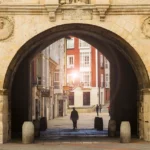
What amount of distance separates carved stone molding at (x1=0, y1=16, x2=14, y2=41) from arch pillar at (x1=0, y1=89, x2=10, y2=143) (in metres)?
1.99

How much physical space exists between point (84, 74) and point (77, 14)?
174ft

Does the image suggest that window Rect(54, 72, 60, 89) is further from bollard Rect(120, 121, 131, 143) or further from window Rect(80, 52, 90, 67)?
bollard Rect(120, 121, 131, 143)

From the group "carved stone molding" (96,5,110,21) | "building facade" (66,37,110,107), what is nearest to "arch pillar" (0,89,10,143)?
"carved stone molding" (96,5,110,21)

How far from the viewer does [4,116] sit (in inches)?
659

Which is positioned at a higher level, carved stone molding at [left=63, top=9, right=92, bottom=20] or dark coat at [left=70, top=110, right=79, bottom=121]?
carved stone molding at [left=63, top=9, right=92, bottom=20]

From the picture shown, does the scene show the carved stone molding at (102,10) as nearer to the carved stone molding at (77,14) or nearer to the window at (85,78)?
the carved stone molding at (77,14)

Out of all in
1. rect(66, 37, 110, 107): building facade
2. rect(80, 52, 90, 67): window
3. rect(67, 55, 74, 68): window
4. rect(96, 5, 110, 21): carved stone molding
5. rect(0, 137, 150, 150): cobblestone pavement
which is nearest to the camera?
rect(0, 137, 150, 150): cobblestone pavement

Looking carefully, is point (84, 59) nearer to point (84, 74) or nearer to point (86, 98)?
point (84, 74)

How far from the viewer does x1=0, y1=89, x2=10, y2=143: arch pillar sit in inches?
648

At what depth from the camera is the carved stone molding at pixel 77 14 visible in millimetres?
16625

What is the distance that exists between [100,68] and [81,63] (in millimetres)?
3037

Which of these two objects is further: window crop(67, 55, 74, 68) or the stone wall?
window crop(67, 55, 74, 68)

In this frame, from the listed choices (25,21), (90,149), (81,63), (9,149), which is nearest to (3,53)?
(25,21)

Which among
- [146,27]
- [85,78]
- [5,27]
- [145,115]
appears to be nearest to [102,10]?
[146,27]
